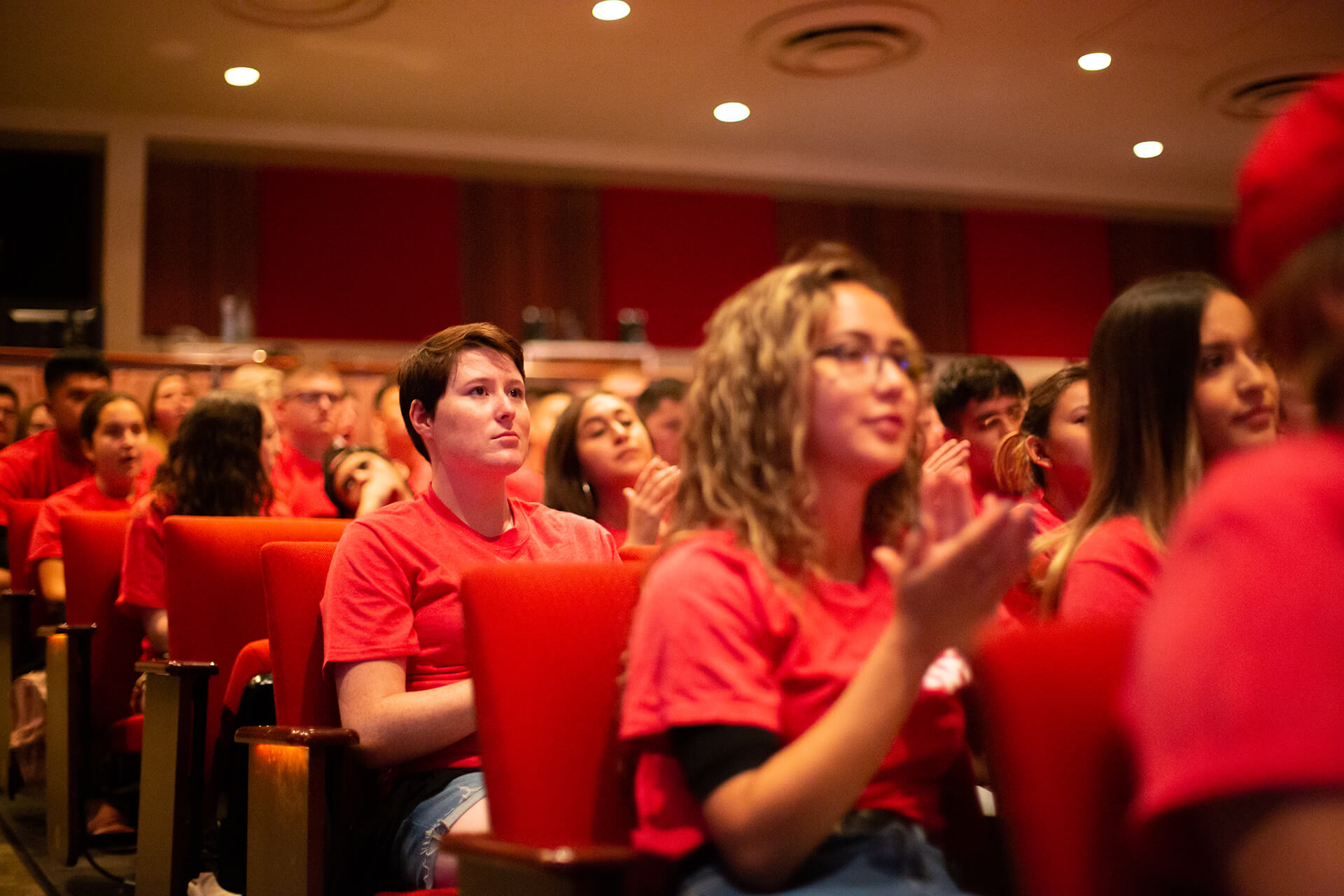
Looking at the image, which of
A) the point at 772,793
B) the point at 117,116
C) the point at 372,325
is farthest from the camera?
the point at 372,325

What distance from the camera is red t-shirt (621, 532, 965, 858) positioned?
105 centimetres

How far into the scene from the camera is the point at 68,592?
301 centimetres

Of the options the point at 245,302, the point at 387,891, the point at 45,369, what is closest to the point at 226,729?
the point at 387,891

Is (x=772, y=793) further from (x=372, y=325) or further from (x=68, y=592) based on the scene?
(x=372, y=325)

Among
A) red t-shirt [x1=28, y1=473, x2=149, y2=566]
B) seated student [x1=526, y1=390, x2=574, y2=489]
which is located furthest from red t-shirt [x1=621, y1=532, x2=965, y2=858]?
seated student [x1=526, y1=390, x2=574, y2=489]

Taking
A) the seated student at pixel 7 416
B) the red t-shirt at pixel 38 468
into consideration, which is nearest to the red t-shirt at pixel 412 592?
the red t-shirt at pixel 38 468

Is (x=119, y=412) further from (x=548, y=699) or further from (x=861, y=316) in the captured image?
(x=861, y=316)

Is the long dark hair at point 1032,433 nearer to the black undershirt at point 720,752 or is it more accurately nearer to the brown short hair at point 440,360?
the brown short hair at point 440,360

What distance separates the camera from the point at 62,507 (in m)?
3.73

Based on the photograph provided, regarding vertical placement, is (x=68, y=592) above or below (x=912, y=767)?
above

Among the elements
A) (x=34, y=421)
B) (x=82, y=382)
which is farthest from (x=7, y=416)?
(x=82, y=382)

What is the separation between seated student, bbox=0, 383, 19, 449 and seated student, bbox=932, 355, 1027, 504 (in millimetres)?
3761

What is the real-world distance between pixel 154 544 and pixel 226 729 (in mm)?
816

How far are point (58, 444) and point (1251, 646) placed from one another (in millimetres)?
4718
